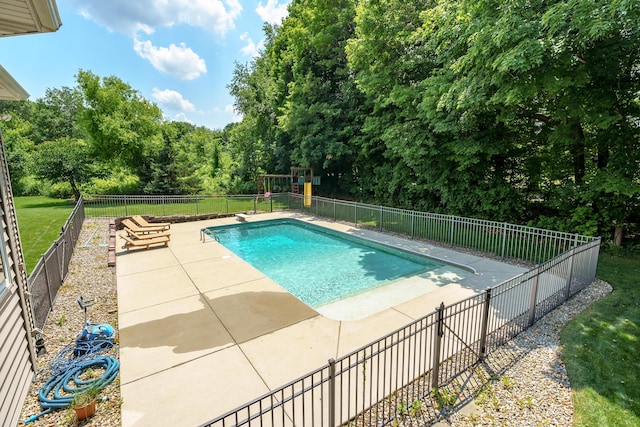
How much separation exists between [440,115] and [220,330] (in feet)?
28.6

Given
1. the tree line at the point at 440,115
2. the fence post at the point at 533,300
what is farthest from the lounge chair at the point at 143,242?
the fence post at the point at 533,300

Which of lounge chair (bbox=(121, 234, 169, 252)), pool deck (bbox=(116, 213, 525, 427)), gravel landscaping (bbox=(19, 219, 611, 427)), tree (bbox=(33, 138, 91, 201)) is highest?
tree (bbox=(33, 138, 91, 201))

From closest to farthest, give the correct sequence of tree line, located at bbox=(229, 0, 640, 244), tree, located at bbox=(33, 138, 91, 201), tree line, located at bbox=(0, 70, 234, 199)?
tree line, located at bbox=(229, 0, 640, 244) < tree, located at bbox=(33, 138, 91, 201) < tree line, located at bbox=(0, 70, 234, 199)

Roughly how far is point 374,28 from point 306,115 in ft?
22.5

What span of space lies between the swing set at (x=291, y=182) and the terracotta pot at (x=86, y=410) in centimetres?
1521

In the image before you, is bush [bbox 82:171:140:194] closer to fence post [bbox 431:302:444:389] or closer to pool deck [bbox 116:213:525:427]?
pool deck [bbox 116:213:525:427]

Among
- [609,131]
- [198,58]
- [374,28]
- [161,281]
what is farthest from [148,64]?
[609,131]

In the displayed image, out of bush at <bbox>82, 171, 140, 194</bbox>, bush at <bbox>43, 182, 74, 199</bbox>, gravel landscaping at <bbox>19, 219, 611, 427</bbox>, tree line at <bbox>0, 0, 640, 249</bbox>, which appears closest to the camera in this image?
gravel landscaping at <bbox>19, 219, 611, 427</bbox>

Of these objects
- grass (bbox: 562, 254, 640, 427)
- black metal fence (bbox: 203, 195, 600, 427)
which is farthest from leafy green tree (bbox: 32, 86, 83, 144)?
grass (bbox: 562, 254, 640, 427)

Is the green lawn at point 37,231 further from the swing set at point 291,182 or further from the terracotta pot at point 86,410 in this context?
the swing set at point 291,182

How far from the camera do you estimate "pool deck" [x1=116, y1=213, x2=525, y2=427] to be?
3375mm

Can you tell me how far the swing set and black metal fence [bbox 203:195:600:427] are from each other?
1074cm

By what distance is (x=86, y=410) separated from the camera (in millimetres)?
2992

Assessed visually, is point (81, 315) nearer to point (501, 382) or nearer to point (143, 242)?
point (143, 242)
